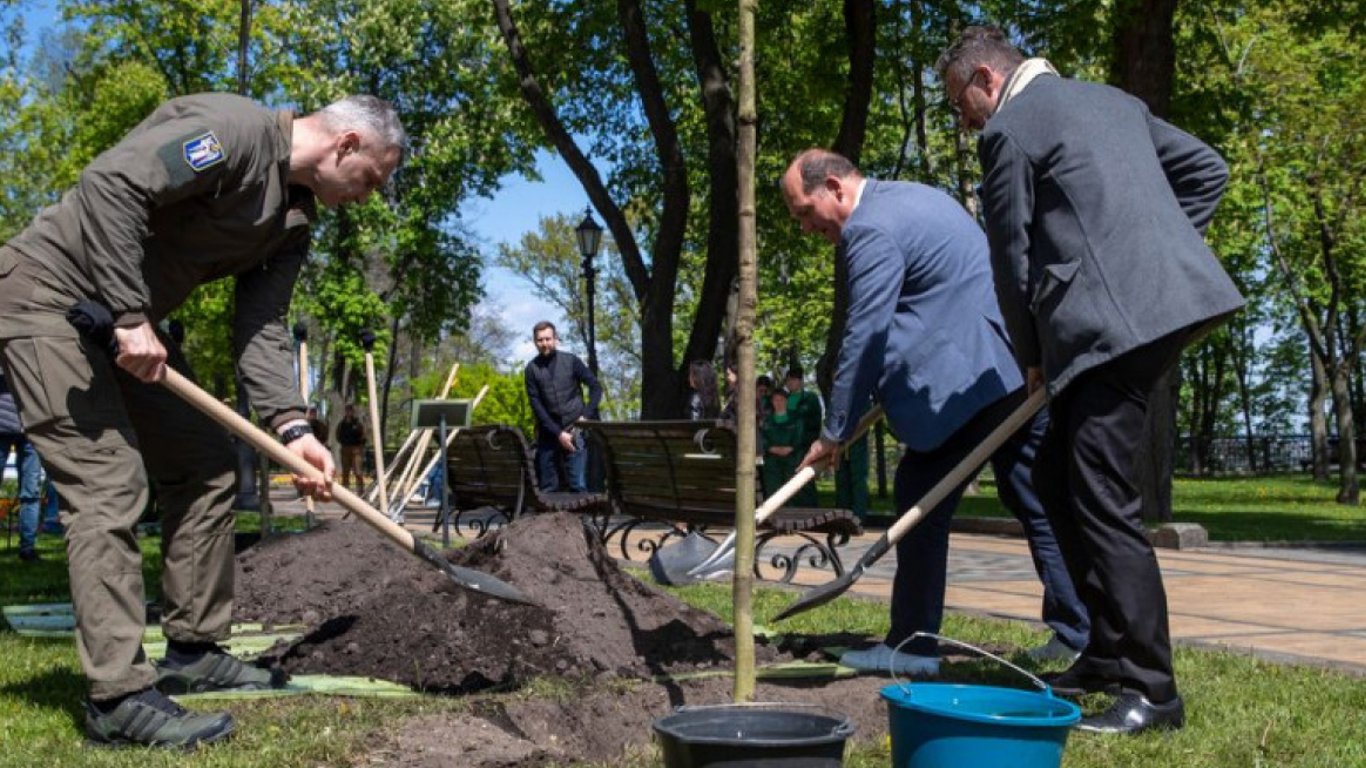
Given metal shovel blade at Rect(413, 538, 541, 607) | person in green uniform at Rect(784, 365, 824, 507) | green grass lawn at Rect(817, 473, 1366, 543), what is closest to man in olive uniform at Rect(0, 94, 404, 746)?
metal shovel blade at Rect(413, 538, 541, 607)

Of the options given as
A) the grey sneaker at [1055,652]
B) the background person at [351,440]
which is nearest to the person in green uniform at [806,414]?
the grey sneaker at [1055,652]

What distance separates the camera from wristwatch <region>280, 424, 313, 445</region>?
15.7 ft

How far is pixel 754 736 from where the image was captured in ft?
9.92

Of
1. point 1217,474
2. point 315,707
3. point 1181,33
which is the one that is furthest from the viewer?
point 1217,474

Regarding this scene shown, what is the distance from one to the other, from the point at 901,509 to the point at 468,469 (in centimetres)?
849

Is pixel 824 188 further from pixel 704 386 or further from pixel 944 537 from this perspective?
pixel 704 386

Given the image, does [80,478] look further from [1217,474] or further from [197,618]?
[1217,474]

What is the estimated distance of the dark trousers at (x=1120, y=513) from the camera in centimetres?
423

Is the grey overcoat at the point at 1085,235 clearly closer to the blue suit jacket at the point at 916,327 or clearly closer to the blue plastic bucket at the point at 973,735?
the blue suit jacket at the point at 916,327

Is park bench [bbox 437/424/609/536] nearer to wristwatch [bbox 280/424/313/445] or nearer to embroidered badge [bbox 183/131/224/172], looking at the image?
wristwatch [bbox 280/424/313/445]

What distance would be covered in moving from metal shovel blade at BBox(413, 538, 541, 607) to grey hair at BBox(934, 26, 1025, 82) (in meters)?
2.19

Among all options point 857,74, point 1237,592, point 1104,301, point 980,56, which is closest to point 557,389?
point 857,74

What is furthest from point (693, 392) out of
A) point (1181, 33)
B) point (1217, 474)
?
point (1217, 474)

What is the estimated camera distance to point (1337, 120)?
24344mm
